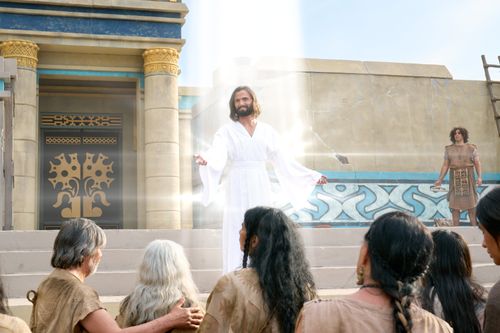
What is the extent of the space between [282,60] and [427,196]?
4.37 meters

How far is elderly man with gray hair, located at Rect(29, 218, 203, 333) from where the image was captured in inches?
139

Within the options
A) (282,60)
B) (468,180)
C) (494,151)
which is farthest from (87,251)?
(494,151)

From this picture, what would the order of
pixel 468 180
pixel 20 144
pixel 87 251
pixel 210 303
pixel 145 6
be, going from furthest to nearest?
pixel 145 6 < pixel 20 144 < pixel 468 180 < pixel 87 251 < pixel 210 303

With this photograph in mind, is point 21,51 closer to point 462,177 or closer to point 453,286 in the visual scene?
point 462,177

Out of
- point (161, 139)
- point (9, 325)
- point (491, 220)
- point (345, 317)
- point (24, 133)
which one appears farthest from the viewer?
point (161, 139)

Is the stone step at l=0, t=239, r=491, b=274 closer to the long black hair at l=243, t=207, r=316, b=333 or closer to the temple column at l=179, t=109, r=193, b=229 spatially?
the long black hair at l=243, t=207, r=316, b=333

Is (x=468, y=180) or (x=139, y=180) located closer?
(x=468, y=180)

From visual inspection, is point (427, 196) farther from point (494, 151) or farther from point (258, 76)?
point (258, 76)

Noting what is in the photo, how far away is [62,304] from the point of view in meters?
3.54

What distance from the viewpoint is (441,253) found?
3539 millimetres

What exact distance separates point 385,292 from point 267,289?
108 centimetres

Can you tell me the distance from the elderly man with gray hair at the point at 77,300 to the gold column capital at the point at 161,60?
1147 centimetres

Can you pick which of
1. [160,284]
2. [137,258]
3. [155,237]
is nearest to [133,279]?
[137,258]

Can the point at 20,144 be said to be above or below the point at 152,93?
below
